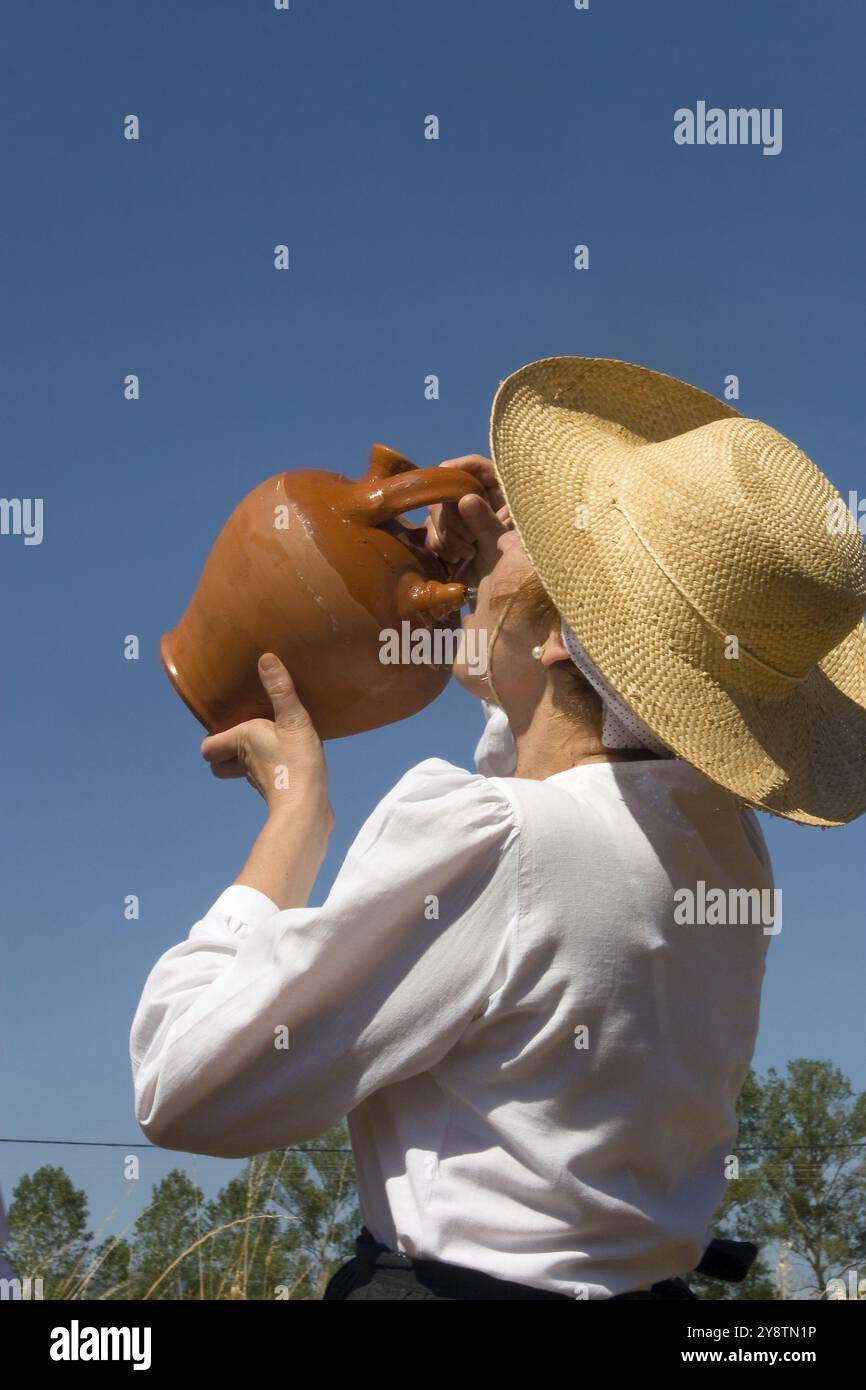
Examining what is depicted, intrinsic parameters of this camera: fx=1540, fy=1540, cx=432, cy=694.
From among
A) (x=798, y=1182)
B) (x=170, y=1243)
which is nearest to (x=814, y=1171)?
(x=798, y=1182)

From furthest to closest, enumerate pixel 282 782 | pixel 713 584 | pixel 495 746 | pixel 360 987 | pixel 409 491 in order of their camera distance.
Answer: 1. pixel 495 746
2. pixel 409 491
3. pixel 282 782
4. pixel 713 584
5. pixel 360 987

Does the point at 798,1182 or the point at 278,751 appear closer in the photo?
the point at 278,751

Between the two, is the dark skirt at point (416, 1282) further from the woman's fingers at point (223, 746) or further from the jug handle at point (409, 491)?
the jug handle at point (409, 491)

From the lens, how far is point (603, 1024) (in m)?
1.69

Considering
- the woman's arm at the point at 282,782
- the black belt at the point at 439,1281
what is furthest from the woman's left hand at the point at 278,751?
the black belt at the point at 439,1281

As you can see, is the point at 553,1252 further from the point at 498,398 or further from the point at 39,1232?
the point at 39,1232

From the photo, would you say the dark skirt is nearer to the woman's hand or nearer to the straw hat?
the straw hat

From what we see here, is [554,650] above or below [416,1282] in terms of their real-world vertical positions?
above

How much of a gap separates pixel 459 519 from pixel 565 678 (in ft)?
1.20

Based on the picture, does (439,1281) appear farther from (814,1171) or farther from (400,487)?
(814,1171)

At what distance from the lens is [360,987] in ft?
5.44

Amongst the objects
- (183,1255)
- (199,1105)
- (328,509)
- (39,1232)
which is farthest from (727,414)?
(39,1232)

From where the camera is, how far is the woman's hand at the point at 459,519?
2189mm
